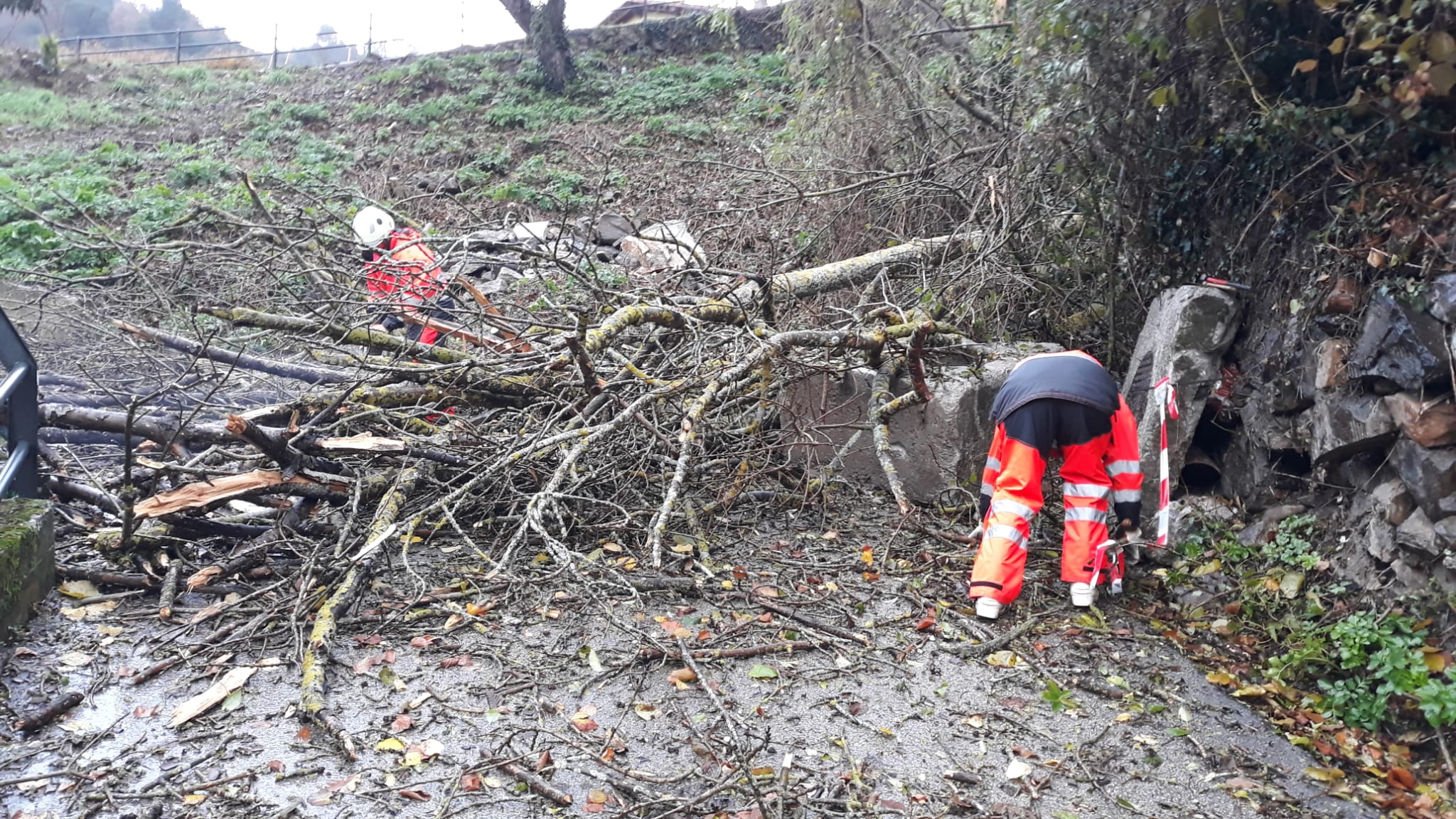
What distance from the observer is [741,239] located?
7.75m

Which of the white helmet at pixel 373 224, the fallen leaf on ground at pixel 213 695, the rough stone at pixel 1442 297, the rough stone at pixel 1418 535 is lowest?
the fallen leaf on ground at pixel 213 695

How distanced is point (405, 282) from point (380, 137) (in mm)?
13318

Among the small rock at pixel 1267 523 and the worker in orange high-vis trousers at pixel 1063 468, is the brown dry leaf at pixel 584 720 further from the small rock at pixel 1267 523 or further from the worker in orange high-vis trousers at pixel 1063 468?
the small rock at pixel 1267 523

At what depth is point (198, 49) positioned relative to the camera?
94.1 feet

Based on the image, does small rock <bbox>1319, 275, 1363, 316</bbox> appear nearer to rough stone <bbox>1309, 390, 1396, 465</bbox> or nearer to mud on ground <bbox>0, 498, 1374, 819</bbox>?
rough stone <bbox>1309, 390, 1396, 465</bbox>

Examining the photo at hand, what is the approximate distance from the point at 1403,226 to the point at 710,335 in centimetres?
331

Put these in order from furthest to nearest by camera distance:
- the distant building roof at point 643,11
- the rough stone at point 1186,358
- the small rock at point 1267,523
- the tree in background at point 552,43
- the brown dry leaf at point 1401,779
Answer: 1. the distant building roof at point 643,11
2. the tree in background at point 552,43
3. the rough stone at point 1186,358
4. the small rock at point 1267,523
5. the brown dry leaf at point 1401,779

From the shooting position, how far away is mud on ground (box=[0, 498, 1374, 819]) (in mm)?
2895

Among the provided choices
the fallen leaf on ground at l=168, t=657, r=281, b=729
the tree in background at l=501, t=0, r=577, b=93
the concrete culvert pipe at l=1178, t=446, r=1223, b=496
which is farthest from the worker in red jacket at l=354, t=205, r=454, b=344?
the tree in background at l=501, t=0, r=577, b=93

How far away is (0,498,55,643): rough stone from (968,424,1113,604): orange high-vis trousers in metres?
4.00

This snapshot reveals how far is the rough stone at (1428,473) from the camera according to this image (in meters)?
3.56

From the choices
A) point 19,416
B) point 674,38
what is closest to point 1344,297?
point 19,416

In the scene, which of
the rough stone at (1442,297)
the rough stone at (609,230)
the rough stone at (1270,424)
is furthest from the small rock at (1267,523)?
the rough stone at (609,230)

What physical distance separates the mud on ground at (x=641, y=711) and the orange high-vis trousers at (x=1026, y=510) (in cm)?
22
